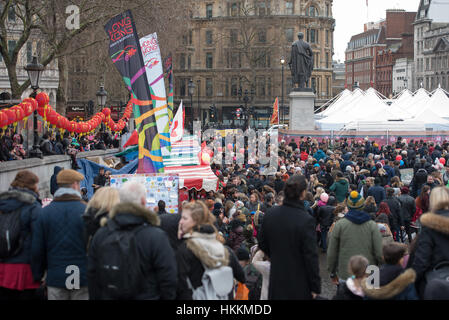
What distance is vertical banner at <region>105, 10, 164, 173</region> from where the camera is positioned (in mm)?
10195

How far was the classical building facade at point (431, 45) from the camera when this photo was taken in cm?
10188

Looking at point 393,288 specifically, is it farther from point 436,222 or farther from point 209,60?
point 209,60

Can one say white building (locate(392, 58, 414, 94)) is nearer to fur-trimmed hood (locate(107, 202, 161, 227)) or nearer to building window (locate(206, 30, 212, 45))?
building window (locate(206, 30, 212, 45))

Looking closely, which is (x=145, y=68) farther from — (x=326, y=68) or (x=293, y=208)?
(x=326, y=68)

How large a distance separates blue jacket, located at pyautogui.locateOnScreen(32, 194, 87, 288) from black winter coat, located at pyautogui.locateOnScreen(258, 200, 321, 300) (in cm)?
156

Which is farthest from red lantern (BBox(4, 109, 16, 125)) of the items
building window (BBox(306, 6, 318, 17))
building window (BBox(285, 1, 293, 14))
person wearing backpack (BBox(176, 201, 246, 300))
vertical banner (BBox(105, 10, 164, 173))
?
building window (BBox(306, 6, 318, 17))

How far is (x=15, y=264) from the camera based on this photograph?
231 inches

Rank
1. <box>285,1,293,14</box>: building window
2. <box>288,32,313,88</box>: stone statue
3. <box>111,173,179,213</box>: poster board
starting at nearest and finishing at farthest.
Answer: <box>111,173,179,213</box>: poster board < <box>288,32,313,88</box>: stone statue < <box>285,1,293,14</box>: building window

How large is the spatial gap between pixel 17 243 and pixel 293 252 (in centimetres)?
230

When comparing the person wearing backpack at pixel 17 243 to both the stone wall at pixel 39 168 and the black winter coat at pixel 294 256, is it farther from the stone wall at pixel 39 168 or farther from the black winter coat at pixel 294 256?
the stone wall at pixel 39 168

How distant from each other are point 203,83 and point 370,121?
51221 mm

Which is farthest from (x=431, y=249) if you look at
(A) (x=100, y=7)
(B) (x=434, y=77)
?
(B) (x=434, y=77)

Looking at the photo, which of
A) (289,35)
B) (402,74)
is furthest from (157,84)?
(402,74)

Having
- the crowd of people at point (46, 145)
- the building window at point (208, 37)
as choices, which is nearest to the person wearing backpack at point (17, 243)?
the crowd of people at point (46, 145)
